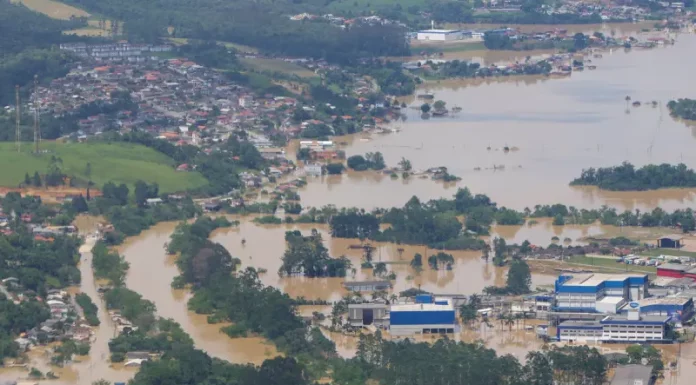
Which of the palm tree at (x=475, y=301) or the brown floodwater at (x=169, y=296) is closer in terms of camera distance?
the brown floodwater at (x=169, y=296)

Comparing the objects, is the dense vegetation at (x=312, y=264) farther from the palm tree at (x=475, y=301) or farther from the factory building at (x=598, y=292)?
the factory building at (x=598, y=292)

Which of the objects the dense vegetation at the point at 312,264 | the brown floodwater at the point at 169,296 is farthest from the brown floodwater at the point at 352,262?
the brown floodwater at the point at 169,296

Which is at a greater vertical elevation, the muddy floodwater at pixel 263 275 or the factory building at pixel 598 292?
the factory building at pixel 598 292

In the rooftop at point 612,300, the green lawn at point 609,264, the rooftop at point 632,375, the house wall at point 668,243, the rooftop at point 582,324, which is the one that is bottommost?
the green lawn at point 609,264

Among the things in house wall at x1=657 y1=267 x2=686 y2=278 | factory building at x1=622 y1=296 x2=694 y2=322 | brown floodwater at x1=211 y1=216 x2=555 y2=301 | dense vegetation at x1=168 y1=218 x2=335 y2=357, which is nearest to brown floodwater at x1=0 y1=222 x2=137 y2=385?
dense vegetation at x1=168 y1=218 x2=335 y2=357

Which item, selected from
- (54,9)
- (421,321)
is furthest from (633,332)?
(54,9)

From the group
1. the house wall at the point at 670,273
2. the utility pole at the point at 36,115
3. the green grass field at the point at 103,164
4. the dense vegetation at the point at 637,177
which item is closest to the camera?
the house wall at the point at 670,273

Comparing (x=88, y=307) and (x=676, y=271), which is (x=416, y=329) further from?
(x=676, y=271)
